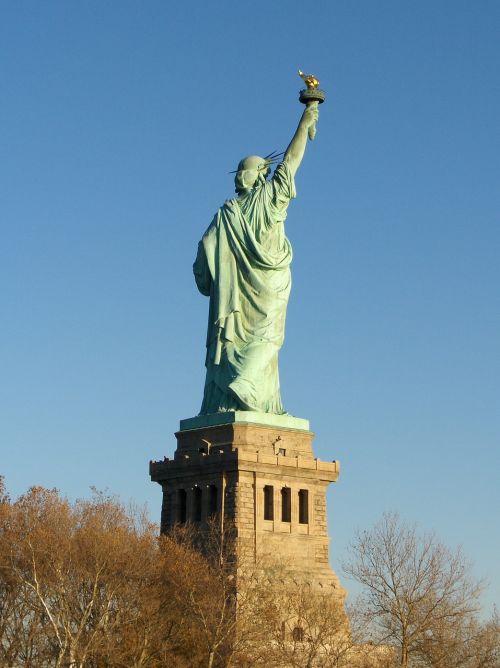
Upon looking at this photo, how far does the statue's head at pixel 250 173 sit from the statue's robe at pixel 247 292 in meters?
0.36

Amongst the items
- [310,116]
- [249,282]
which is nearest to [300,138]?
[310,116]

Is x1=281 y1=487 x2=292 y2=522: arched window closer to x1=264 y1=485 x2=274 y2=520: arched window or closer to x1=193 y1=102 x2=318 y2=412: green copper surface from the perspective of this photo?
x1=264 y1=485 x2=274 y2=520: arched window

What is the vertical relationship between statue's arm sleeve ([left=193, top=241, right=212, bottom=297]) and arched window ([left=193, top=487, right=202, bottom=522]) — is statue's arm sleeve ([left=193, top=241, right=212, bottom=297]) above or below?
above

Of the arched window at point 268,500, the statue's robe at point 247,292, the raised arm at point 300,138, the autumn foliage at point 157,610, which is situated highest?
the raised arm at point 300,138

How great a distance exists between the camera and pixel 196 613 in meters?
56.1

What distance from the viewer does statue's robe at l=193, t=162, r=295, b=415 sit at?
2581 inches

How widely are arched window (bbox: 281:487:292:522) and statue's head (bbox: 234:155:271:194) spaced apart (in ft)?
47.0

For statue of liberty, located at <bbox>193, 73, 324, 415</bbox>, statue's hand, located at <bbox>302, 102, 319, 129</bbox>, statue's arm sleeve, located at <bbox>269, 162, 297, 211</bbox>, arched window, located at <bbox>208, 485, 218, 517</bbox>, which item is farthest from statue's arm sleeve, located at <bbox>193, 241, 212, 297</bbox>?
arched window, located at <bbox>208, 485, 218, 517</bbox>

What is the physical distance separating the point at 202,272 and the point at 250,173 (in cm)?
520

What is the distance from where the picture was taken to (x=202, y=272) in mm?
68500

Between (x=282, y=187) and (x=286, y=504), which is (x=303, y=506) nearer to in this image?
(x=286, y=504)

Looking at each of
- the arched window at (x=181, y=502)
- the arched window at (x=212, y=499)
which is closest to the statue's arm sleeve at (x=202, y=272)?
the arched window at (x=181, y=502)

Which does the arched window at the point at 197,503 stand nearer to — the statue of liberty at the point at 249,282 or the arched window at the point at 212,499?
the arched window at the point at 212,499

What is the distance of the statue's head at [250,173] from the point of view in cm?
6925
